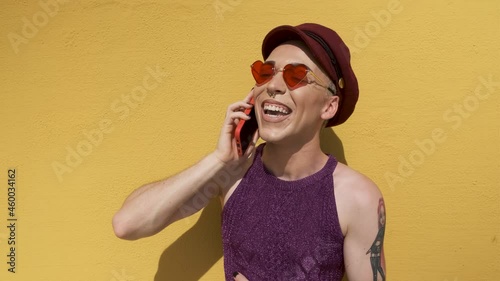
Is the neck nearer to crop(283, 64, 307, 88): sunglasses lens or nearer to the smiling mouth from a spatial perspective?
the smiling mouth

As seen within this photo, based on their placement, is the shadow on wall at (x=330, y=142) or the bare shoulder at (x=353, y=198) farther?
the shadow on wall at (x=330, y=142)

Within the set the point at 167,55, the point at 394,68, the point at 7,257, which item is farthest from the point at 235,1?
the point at 7,257

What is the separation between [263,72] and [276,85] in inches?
3.6

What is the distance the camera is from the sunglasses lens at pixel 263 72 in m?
2.01

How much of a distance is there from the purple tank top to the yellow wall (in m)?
0.49

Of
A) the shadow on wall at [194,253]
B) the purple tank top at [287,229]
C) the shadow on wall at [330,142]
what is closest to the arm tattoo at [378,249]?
the purple tank top at [287,229]

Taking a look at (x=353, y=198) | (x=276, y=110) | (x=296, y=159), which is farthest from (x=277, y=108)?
(x=353, y=198)

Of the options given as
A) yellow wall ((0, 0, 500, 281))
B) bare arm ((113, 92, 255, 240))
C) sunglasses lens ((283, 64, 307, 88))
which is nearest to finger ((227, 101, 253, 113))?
bare arm ((113, 92, 255, 240))

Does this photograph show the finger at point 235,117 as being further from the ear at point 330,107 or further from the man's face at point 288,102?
the ear at point 330,107

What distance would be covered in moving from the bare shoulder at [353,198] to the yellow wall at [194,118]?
0.54 m

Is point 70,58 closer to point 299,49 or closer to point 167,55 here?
point 167,55

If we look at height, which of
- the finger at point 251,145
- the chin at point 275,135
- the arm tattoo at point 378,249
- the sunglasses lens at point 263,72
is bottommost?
the arm tattoo at point 378,249

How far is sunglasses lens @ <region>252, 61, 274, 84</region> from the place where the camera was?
201 cm

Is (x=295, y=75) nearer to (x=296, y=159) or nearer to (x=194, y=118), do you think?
(x=296, y=159)
